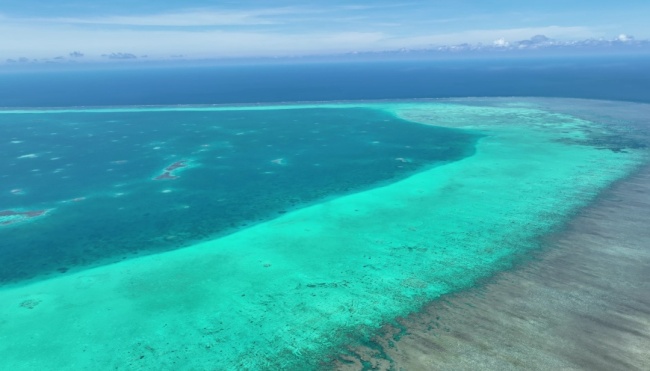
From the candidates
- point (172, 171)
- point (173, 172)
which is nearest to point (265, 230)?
point (173, 172)

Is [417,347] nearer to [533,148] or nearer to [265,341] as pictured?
[265,341]

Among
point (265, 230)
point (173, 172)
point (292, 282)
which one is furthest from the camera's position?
point (173, 172)

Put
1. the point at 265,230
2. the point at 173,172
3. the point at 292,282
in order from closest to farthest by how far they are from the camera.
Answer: the point at 292,282
the point at 265,230
the point at 173,172

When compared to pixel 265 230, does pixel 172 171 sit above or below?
above

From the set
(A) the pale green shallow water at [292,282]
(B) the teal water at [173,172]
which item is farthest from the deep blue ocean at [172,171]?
(A) the pale green shallow water at [292,282]

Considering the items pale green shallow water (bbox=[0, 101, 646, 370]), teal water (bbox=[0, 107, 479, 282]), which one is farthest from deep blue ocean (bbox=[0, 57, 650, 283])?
pale green shallow water (bbox=[0, 101, 646, 370])

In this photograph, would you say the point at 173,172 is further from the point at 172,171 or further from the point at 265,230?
the point at 265,230
